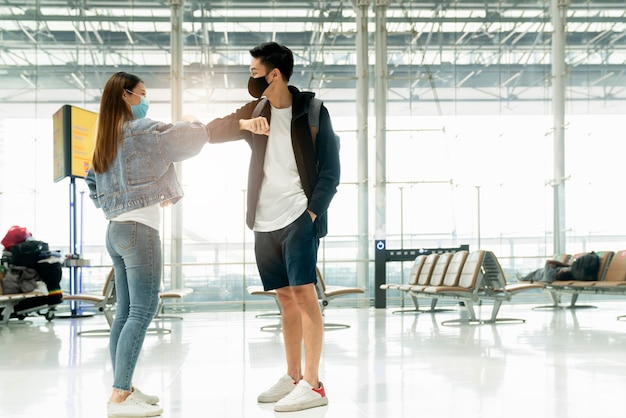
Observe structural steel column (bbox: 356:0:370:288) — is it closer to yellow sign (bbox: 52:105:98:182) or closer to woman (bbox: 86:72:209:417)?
yellow sign (bbox: 52:105:98:182)

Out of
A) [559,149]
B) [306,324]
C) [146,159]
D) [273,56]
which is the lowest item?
[306,324]

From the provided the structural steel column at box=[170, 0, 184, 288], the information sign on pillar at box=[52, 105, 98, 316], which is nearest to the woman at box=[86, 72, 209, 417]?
the information sign on pillar at box=[52, 105, 98, 316]

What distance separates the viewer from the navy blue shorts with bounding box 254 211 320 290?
10.6 feet

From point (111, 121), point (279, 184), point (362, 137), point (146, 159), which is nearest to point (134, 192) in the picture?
point (146, 159)

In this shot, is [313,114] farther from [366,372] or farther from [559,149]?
[559,149]

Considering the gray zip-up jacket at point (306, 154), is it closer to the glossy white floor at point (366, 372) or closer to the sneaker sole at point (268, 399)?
the sneaker sole at point (268, 399)

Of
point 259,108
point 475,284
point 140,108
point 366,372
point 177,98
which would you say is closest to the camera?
point 140,108

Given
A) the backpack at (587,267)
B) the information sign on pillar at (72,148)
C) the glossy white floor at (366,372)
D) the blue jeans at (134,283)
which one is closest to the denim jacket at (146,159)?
the blue jeans at (134,283)

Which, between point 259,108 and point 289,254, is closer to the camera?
point 289,254

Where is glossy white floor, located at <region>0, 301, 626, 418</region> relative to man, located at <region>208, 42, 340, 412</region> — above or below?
below

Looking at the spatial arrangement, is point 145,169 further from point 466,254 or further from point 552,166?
point 552,166

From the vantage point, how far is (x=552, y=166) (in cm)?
1408

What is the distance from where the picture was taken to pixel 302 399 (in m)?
3.12

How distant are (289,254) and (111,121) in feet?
3.10
